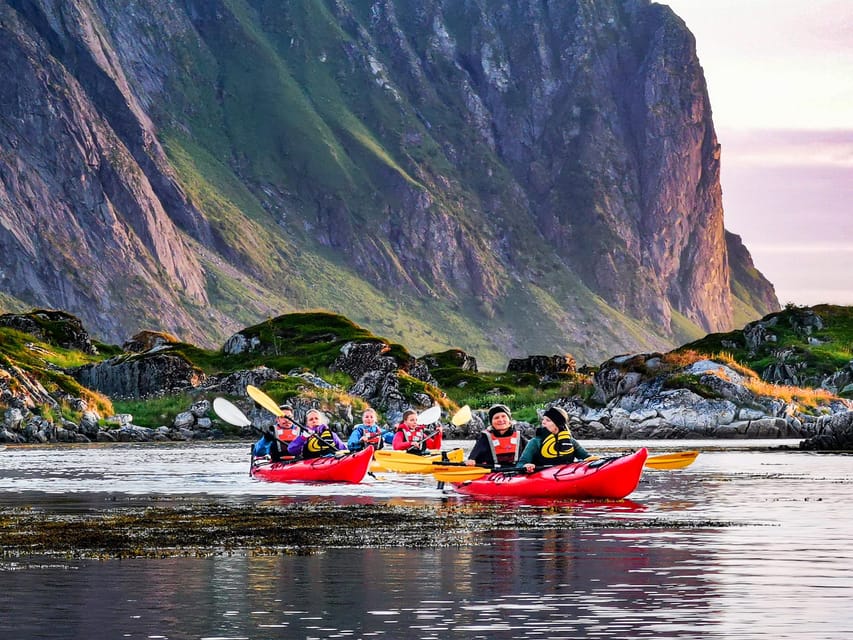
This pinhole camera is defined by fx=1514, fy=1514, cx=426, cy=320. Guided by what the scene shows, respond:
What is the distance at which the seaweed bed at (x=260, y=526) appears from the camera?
2577 centimetres

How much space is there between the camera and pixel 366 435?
177ft

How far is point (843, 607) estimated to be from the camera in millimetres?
18547

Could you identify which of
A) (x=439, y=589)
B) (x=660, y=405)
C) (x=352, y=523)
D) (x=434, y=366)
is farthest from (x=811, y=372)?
(x=439, y=589)

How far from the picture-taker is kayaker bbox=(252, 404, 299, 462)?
5103cm

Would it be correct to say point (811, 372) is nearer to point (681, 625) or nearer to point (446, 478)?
point (446, 478)

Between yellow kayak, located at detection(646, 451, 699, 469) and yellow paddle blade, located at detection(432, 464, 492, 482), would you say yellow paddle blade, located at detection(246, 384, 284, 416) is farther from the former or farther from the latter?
yellow kayak, located at detection(646, 451, 699, 469)

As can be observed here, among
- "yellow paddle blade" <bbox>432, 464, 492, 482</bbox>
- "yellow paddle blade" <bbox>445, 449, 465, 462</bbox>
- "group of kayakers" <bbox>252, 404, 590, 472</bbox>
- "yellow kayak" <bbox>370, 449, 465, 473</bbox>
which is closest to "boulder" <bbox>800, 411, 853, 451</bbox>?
"group of kayakers" <bbox>252, 404, 590, 472</bbox>

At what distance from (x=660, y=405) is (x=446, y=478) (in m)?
61.5

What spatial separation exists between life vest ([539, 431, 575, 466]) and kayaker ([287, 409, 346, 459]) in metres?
12.3

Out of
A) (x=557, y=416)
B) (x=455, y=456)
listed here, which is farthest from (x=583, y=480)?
(x=455, y=456)

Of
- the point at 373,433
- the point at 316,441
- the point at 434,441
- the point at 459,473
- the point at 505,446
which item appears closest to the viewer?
the point at 459,473

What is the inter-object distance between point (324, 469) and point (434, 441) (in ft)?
32.6

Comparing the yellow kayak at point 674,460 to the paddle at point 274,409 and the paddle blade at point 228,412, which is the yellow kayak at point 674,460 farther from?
the paddle blade at point 228,412

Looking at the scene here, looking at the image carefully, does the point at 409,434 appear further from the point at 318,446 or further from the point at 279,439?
the point at 318,446
